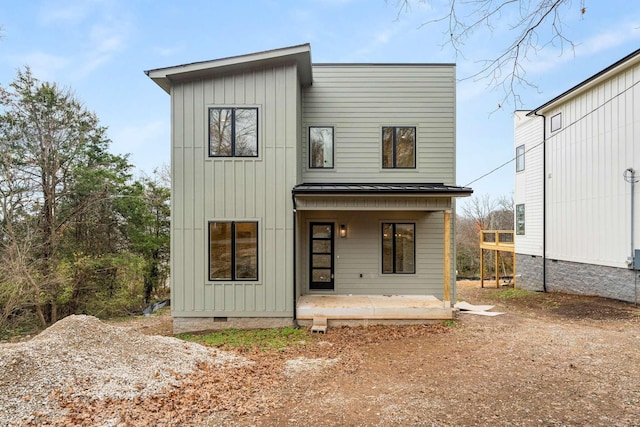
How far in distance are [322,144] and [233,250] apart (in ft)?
12.9

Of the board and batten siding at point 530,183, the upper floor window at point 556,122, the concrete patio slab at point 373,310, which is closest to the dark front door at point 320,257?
the concrete patio slab at point 373,310

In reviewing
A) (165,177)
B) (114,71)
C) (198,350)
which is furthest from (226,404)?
(114,71)

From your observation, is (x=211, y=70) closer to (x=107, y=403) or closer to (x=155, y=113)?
(x=107, y=403)

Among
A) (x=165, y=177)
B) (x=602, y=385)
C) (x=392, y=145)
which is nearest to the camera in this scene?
(x=602, y=385)

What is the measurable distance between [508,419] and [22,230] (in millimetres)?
13769

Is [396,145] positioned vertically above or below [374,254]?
above

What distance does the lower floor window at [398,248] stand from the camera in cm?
961

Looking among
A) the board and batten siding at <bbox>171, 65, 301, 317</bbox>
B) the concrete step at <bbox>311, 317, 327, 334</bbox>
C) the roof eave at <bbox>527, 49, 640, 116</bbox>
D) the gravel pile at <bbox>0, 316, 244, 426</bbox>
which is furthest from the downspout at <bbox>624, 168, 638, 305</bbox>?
the gravel pile at <bbox>0, 316, 244, 426</bbox>

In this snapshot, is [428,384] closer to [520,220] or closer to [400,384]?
[400,384]

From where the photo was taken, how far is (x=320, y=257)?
31.9 feet

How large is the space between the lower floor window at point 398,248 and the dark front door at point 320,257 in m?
1.52

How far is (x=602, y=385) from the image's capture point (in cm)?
441

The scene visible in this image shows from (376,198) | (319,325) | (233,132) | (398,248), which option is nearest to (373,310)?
(319,325)

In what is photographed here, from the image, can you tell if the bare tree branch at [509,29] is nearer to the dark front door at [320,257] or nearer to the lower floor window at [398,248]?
the lower floor window at [398,248]
